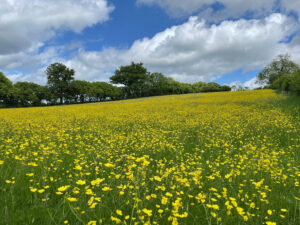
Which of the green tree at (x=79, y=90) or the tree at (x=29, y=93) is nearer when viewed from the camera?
the tree at (x=29, y=93)

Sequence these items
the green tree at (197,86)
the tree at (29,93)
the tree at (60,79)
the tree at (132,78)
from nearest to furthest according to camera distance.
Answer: the tree at (29,93) → the tree at (60,79) → the tree at (132,78) → the green tree at (197,86)

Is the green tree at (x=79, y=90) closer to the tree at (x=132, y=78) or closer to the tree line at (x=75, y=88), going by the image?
the tree line at (x=75, y=88)

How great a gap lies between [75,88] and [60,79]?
8.59 metres

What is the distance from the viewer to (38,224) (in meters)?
2.43

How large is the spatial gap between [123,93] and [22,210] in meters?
82.7

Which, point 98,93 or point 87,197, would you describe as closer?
point 87,197

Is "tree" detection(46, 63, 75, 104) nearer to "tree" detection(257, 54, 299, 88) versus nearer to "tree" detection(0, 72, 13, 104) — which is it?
"tree" detection(0, 72, 13, 104)

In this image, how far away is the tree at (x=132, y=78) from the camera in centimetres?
7706

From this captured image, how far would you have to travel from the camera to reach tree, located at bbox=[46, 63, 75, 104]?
68.9m

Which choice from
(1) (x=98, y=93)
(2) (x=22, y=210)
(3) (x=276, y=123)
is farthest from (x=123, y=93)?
(2) (x=22, y=210)

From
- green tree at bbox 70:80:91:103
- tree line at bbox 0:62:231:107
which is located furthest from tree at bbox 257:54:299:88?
green tree at bbox 70:80:91:103

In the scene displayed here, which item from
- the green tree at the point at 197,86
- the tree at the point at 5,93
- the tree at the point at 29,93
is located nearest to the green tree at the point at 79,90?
the tree at the point at 29,93

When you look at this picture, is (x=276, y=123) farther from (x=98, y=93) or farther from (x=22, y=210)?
(x=98, y=93)

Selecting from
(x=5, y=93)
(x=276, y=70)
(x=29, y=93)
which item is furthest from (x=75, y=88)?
(x=276, y=70)
